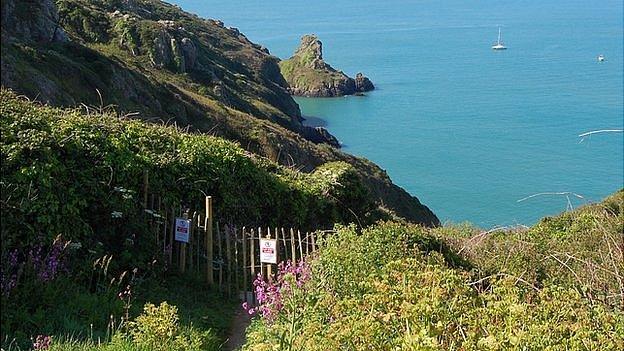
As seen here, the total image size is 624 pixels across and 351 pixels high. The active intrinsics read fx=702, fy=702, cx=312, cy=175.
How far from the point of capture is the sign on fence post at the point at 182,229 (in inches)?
378

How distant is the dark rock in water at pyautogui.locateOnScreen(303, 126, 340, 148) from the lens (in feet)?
248

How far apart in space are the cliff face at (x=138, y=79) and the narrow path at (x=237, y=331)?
570cm

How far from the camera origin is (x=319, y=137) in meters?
78.6

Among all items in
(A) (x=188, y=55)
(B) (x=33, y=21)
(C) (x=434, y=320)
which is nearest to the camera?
(C) (x=434, y=320)

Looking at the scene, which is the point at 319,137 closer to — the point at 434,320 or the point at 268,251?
the point at 268,251

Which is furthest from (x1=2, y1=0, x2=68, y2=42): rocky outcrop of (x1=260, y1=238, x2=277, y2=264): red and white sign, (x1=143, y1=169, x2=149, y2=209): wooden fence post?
(x1=260, y1=238, x2=277, y2=264): red and white sign

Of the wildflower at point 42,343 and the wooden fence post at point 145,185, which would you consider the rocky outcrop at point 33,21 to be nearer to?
the wooden fence post at point 145,185

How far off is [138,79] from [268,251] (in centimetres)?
2673

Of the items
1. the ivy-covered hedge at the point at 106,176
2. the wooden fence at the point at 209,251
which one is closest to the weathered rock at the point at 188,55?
the ivy-covered hedge at the point at 106,176

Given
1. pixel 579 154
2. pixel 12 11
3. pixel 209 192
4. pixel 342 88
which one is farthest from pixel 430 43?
pixel 209 192

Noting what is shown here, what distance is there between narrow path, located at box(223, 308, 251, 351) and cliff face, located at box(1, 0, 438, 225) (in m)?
5.70

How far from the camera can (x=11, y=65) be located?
75.0ft

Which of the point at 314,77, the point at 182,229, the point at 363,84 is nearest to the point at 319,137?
the point at 363,84

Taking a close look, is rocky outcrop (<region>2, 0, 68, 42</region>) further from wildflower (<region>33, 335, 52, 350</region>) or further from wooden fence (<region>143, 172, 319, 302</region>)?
wildflower (<region>33, 335, 52, 350</region>)
